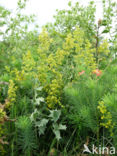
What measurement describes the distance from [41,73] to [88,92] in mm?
525

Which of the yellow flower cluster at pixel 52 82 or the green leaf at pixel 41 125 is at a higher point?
the yellow flower cluster at pixel 52 82

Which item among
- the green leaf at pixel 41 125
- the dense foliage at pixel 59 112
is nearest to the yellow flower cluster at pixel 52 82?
the dense foliage at pixel 59 112

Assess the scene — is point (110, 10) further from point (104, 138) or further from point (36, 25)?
point (104, 138)

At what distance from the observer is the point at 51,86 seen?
1625mm

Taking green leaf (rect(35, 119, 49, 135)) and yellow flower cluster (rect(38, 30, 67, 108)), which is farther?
yellow flower cluster (rect(38, 30, 67, 108))

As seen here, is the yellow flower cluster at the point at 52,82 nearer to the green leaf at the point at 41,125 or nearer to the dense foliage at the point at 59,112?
the dense foliage at the point at 59,112

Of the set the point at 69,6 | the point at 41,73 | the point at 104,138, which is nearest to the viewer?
the point at 104,138

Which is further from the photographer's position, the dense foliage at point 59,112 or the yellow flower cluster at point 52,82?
the yellow flower cluster at point 52,82

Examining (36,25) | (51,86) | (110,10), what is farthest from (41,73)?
(36,25)

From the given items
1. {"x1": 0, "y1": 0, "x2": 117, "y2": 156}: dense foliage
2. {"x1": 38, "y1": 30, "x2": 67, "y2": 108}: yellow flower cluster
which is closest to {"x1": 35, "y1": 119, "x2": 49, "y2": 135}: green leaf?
{"x1": 0, "y1": 0, "x2": 117, "y2": 156}: dense foliage

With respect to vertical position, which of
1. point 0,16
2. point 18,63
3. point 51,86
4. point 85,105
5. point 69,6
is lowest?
point 85,105

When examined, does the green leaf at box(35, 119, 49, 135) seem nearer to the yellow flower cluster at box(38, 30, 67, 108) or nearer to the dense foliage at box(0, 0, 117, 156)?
the dense foliage at box(0, 0, 117, 156)

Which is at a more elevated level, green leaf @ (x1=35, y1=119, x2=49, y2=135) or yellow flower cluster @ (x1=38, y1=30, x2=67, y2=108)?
yellow flower cluster @ (x1=38, y1=30, x2=67, y2=108)

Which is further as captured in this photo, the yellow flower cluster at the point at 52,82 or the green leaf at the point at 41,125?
the yellow flower cluster at the point at 52,82
